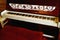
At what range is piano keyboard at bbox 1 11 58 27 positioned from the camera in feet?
5.49

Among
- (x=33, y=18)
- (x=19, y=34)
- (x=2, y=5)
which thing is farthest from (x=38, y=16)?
(x=2, y=5)

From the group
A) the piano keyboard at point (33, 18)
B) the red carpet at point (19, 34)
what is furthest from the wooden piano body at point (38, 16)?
the red carpet at point (19, 34)

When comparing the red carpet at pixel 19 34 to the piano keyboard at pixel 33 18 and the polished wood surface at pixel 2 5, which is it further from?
the polished wood surface at pixel 2 5

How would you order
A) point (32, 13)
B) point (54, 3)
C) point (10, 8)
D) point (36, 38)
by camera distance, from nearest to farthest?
point (36, 38) → point (54, 3) → point (32, 13) → point (10, 8)

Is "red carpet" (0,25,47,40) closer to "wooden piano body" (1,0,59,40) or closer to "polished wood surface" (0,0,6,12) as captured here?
"wooden piano body" (1,0,59,40)

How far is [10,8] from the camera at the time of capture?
2.03 m

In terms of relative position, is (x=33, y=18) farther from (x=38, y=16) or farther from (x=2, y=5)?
(x=2, y=5)

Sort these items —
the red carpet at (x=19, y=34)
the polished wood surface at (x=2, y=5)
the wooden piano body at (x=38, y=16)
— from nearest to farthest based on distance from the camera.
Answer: the red carpet at (x=19, y=34)
the wooden piano body at (x=38, y=16)
the polished wood surface at (x=2, y=5)

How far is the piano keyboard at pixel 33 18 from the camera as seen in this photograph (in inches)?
65.9

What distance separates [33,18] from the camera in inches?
69.3

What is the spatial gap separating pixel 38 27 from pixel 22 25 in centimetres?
29

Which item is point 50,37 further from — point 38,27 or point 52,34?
point 38,27

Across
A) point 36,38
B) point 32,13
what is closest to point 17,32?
point 36,38

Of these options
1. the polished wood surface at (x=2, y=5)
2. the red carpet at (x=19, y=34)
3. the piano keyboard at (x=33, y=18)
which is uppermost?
the polished wood surface at (x=2, y=5)
